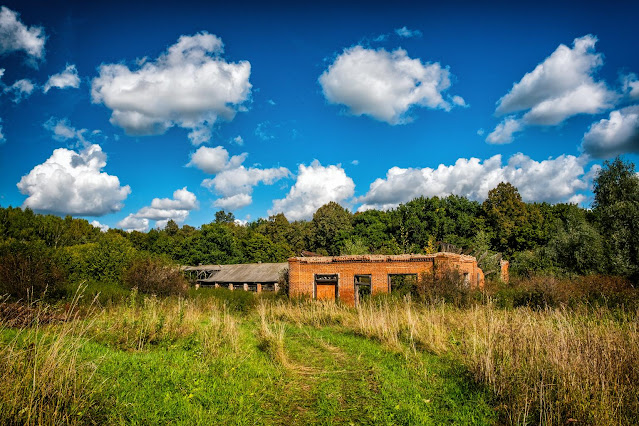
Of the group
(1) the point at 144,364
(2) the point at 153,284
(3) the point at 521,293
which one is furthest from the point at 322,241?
(1) the point at 144,364

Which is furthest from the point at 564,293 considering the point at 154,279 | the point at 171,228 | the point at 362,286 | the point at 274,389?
the point at 171,228

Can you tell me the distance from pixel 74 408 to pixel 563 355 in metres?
5.57

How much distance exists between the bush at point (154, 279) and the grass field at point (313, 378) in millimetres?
11536

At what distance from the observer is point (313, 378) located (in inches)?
230

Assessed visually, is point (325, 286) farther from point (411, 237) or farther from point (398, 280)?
point (411, 237)

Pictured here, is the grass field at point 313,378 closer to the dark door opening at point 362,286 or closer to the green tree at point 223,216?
the dark door opening at point 362,286

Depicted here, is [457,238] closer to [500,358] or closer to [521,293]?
[521,293]

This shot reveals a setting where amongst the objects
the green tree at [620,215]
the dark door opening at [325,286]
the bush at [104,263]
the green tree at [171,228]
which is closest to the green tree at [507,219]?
the green tree at [620,215]

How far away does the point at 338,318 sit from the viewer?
11.7m

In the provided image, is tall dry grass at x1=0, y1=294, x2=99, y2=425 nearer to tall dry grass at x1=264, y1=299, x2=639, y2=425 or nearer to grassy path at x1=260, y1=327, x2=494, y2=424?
grassy path at x1=260, y1=327, x2=494, y2=424

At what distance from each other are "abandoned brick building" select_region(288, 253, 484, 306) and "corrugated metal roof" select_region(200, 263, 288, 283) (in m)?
12.9

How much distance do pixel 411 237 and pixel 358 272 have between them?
86.9 ft

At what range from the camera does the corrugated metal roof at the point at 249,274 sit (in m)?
33.4

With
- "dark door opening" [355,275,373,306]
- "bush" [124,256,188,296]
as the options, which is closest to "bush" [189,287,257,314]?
"bush" [124,256,188,296]
